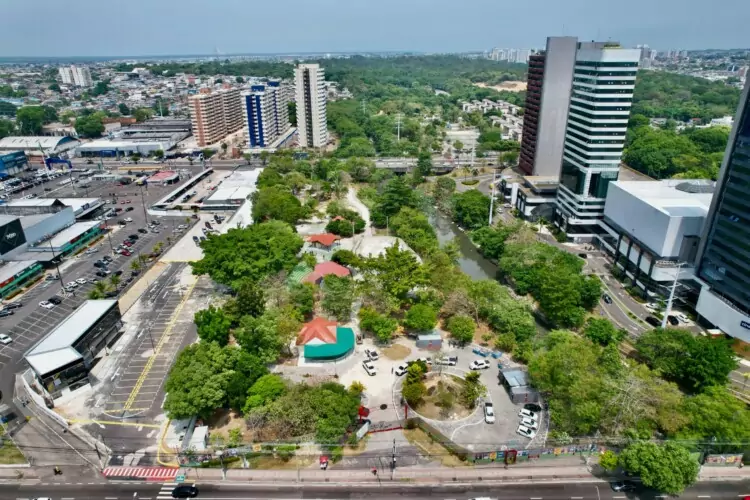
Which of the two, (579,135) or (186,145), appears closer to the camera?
(579,135)

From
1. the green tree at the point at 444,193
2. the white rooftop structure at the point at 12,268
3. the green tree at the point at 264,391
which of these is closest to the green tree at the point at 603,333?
the green tree at the point at 264,391

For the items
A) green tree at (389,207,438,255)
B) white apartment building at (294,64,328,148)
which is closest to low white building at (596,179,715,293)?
green tree at (389,207,438,255)

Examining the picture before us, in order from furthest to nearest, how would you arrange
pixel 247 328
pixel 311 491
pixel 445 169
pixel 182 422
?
pixel 445 169 < pixel 247 328 < pixel 182 422 < pixel 311 491

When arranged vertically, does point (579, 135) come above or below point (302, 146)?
above

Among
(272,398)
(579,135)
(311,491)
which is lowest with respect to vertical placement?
(311,491)

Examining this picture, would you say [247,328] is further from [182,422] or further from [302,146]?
[302,146]

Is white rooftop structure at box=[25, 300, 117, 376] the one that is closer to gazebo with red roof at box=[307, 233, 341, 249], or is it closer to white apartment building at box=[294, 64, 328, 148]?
gazebo with red roof at box=[307, 233, 341, 249]

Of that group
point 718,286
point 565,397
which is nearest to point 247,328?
point 565,397

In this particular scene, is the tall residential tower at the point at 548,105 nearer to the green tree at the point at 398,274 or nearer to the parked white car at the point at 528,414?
the green tree at the point at 398,274
